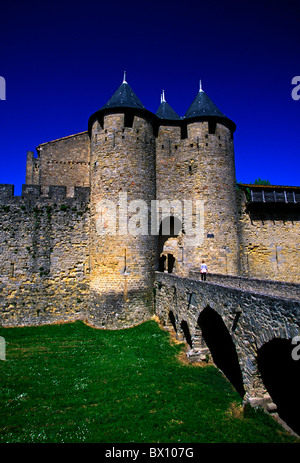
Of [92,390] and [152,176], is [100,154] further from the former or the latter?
[92,390]

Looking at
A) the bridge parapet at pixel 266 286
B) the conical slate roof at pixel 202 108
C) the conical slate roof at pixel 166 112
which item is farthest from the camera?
the conical slate roof at pixel 166 112

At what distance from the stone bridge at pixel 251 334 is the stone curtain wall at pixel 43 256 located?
5737mm

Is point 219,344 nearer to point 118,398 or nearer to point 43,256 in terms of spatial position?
point 118,398

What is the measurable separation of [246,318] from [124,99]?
40.3ft

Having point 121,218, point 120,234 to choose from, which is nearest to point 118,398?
point 120,234

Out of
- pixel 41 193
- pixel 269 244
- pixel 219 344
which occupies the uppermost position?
pixel 41 193

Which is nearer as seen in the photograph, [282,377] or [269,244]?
[282,377]

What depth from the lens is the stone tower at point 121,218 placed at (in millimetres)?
13016

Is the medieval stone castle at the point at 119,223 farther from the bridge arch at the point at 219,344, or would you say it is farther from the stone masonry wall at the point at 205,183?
the bridge arch at the point at 219,344

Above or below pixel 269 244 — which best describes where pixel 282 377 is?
below

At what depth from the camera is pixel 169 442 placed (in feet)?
17.6

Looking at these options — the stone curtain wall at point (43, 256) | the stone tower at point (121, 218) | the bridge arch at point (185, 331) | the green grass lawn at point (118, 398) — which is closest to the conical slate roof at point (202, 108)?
the stone tower at point (121, 218)

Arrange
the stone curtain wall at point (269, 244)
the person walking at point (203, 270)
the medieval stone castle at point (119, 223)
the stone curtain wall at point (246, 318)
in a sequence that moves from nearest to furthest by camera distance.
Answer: the stone curtain wall at point (246, 318), the person walking at point (203, 270), the medieval stone castle at point (119, 223), the stone curtain wall at point (269, 244)

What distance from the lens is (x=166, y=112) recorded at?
1677 cm
